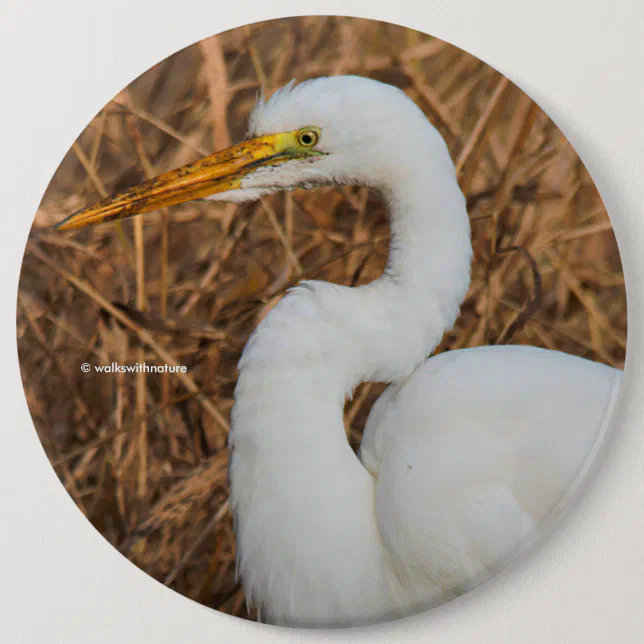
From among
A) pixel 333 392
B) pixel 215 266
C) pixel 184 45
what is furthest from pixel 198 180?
pixel 333 392

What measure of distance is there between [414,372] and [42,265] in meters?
0.55

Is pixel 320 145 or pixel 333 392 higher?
pixel 320 145

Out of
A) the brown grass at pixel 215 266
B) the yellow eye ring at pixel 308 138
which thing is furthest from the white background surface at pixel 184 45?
the yellow eye ring at pixel 308 138

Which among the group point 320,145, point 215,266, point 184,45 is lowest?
point 215,266

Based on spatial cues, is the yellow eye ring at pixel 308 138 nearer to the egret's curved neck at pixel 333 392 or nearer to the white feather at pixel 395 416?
the white feather at pixel 395 416

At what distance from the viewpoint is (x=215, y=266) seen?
0.93 metres

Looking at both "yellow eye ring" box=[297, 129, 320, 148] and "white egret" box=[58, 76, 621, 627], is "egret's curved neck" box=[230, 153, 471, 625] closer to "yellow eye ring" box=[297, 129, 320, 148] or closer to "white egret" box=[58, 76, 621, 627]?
"white egret" box=[58, 76, 621, 627]

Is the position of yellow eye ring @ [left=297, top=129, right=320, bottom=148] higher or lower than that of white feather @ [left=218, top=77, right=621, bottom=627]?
higher

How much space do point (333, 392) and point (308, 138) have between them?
13.1 inches

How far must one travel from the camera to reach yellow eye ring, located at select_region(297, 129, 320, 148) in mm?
877

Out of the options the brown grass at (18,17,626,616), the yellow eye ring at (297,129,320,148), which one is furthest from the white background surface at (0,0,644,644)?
the yellow eye ring at (297,129,320,148)

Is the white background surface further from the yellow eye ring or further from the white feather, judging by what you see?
the yellow eye ring

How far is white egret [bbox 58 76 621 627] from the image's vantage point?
0.86 metres

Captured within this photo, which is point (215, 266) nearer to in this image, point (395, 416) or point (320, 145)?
point (320, 145)
